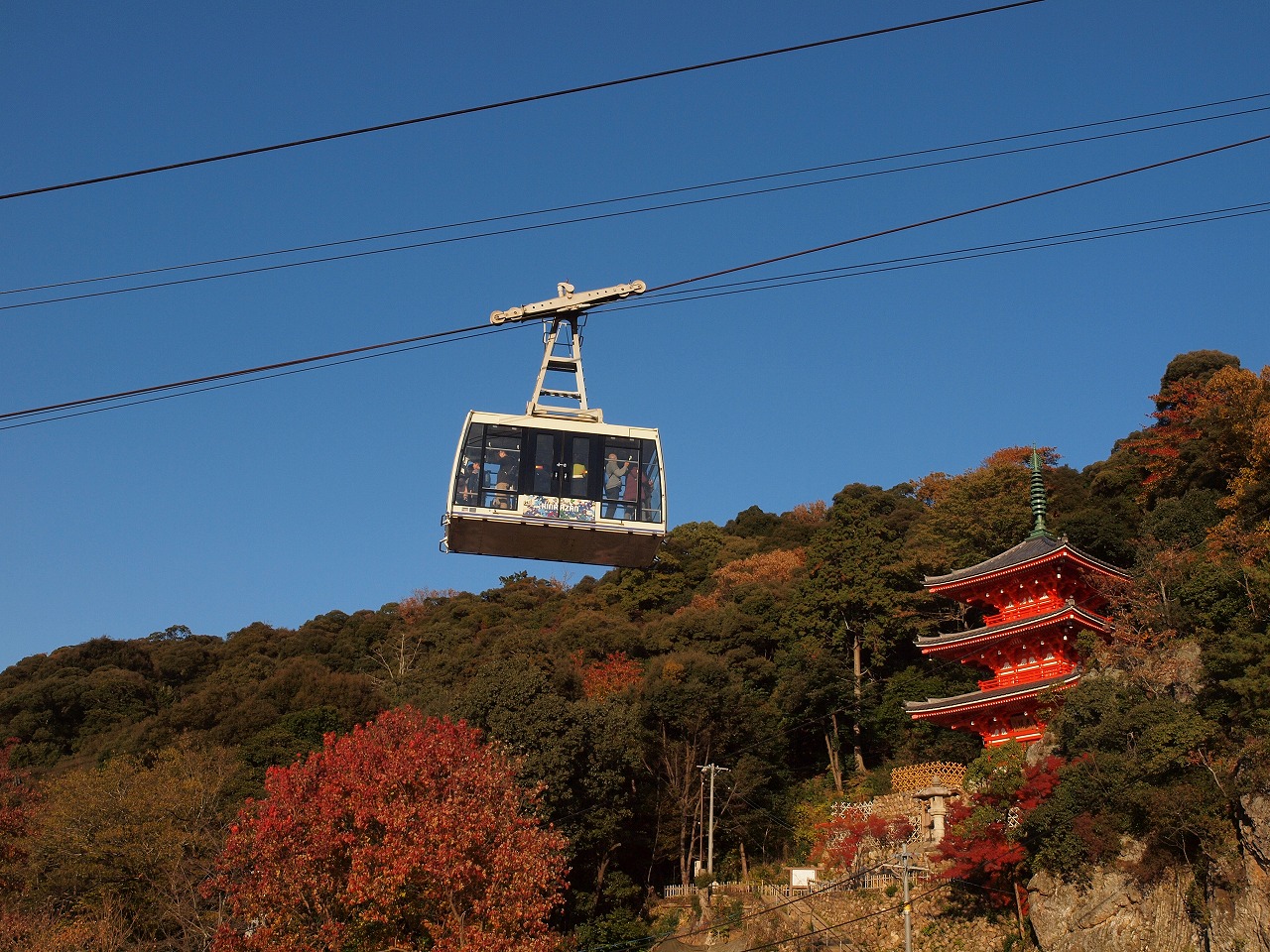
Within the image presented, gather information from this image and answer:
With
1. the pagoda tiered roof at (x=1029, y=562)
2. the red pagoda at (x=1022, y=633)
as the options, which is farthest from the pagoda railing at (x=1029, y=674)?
the pagoda tiered roof at (x=1029, y=562)

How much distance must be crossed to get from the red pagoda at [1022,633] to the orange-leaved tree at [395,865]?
14.5m

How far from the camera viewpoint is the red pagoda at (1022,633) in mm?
31344

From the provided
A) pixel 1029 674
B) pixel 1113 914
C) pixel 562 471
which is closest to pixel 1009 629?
pixel 1029 674

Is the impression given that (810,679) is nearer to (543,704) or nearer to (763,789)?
(763,789)

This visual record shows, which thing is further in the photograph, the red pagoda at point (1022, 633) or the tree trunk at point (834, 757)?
the tree trunk at point (834, 757)

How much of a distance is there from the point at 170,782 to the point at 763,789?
655 inches

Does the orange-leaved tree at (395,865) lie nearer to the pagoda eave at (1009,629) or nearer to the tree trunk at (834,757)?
the pagoda eave at (1009,629)

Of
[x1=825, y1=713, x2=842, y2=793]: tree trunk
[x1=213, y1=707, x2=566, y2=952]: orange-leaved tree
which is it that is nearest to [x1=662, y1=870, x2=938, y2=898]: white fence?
[x1=825, y1=713, x2=842, y2=793]: tree trunk

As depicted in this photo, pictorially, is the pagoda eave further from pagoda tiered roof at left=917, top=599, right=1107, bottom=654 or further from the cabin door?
the cabin door

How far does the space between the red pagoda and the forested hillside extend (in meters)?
1.59

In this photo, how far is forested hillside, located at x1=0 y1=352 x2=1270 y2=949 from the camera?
23359 mm

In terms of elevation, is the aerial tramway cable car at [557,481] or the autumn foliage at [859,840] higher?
the aerial tramway cable car at [557,481]

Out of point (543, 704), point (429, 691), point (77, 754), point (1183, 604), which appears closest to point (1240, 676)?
point (1183, 604)

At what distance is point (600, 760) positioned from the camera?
104 feet
